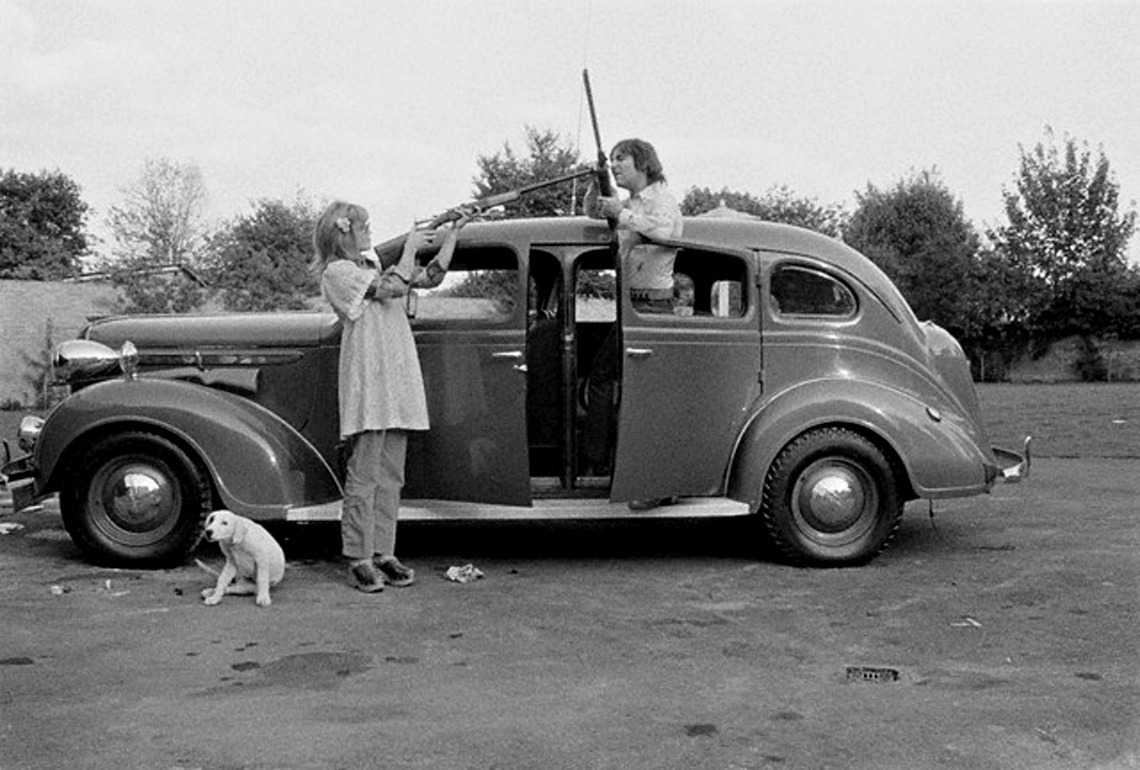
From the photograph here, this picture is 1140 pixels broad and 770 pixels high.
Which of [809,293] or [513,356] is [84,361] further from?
[809,293]

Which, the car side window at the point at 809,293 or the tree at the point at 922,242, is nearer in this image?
the car side window at the point at 809,293

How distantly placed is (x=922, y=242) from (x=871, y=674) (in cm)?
5165

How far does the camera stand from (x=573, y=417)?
22.3ft

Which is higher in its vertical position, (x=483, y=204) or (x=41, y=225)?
(x=41, y=225)

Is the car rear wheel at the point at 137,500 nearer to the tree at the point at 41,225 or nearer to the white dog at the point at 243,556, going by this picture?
the white dog at the point at 243,556

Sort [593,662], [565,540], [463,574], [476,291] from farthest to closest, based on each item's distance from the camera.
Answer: [565,540] → [476,291] → [463,574] → [593,662]

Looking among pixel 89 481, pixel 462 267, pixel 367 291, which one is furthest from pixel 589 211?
pixel 89 481

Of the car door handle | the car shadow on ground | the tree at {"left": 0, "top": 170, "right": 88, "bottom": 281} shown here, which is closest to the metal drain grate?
the car shadow on ground

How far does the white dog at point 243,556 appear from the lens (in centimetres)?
566

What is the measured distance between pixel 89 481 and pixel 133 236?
37.2 metres

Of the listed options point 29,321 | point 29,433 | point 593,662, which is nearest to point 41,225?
point 29,321

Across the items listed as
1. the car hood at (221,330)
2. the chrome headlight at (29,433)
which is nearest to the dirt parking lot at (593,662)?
the chrome headlight at (29,433)

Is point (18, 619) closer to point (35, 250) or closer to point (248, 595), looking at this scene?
point (248, 595)

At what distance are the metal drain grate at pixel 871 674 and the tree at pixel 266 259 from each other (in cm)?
1393
